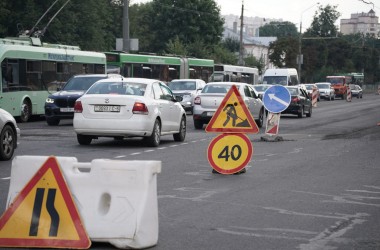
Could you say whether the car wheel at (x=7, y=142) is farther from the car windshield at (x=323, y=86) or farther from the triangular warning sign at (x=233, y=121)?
the car windshield at (x=323, y=86)

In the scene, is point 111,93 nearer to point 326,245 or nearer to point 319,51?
point 326,245

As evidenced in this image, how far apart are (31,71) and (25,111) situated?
193 cm

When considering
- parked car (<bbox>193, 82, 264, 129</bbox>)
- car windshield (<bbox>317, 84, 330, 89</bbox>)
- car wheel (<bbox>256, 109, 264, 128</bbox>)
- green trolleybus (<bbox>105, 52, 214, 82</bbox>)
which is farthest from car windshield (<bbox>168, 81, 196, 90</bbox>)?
car windshield (<bbox>317, 84, 330, 89</bbox>)

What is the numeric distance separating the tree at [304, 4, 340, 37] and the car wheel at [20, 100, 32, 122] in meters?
132

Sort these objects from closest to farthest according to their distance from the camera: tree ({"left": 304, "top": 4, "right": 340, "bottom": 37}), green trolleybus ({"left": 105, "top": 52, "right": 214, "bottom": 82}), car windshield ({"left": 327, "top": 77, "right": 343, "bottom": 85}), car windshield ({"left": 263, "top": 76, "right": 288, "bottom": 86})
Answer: green trolleybus ({"left": 105, "top": 52, "right": 214, "bottom": 82}), car windshield ({"left": 263, "top": 76, "right": 288, "bottom": 86}), car windshield ({"left": 327, "top": 77, "right": 343, "bottom": 85}), tree ({"left": 304, "top": 4, "right": 340, "bottom": 37})

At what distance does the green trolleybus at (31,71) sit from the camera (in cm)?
3144

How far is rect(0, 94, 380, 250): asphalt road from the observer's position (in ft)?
27.7

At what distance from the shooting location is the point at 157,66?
49.3 m

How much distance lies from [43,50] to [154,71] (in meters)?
14.1

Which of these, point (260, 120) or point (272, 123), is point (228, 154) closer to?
point (272, 123)

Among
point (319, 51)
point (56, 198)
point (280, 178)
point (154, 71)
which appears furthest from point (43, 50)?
point (319, 51)

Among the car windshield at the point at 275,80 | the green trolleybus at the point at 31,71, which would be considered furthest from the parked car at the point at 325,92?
the green trolleybus at the point at 31,71

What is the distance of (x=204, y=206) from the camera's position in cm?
1047

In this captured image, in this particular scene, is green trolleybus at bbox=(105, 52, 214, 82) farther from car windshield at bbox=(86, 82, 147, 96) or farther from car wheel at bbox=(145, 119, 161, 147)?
car wheel at bbox=(145, 119, 161, 147)
